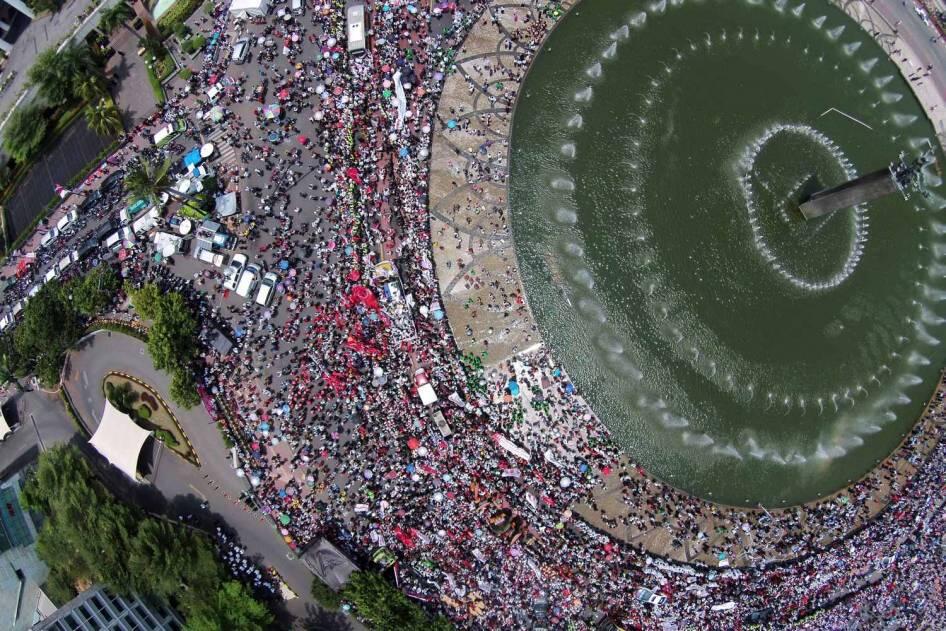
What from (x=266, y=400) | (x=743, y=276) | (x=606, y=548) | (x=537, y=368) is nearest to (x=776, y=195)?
(x=743, y=276)

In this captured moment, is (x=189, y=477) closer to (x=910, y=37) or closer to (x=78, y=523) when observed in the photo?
(x=78, y=523)

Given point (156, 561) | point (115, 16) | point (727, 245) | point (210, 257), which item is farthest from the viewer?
point (115, 16)

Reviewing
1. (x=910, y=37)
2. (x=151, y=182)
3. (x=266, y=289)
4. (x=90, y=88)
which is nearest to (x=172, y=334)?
(x=266, y=289)

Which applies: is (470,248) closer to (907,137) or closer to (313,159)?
(313,159)

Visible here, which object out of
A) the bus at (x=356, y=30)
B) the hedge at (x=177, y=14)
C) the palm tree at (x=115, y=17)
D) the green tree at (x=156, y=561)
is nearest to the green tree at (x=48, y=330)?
the green tree at (x=156, y=561)

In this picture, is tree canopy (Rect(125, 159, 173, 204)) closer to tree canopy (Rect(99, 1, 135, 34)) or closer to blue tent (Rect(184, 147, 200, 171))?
blue tent (Rect(184, 147, 200, 171))

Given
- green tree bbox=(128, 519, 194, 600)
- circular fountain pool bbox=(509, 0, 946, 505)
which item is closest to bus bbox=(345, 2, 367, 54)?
circular fountain pool bbox=(509, 0, 946, 505)
